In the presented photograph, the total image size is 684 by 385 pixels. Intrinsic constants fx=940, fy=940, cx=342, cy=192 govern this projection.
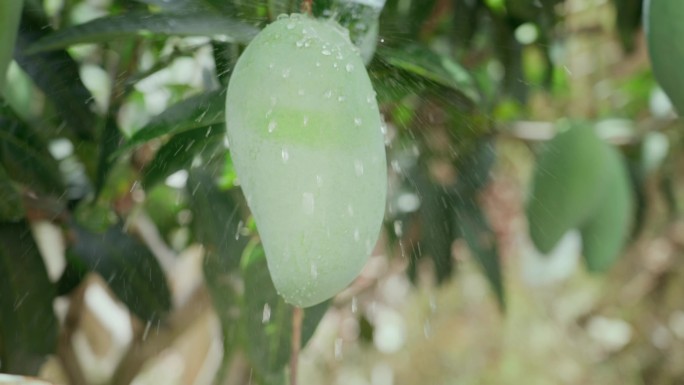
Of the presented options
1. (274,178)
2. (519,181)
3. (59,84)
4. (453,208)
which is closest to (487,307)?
(519,181)

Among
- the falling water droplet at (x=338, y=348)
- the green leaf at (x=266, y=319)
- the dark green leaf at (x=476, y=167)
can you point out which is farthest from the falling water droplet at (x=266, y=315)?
the falling water droplet at (x=338, y=348)

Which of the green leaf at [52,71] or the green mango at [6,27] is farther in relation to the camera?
the green leaf at [52,71]

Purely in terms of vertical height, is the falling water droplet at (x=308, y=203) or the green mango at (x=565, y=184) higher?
the falling water droplet at (x=308, y=203)

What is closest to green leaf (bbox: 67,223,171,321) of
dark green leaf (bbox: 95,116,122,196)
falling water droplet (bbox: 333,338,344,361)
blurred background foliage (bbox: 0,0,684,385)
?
blurred background foliage (bbox: 0,0,684,385)

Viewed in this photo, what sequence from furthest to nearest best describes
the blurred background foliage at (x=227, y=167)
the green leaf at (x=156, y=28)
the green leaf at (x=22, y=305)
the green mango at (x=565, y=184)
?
the green mango at (x=565, y=184)
the green leaf at (x=22, y=305)
the blurred background foliage at (x=227, y=167)
the green leaf at (x=156, y=28)

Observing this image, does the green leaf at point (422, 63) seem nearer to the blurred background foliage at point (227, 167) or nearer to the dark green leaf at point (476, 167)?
the blurred background foliage at point (227, 167)

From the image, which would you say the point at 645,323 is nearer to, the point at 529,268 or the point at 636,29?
the point at 529,268

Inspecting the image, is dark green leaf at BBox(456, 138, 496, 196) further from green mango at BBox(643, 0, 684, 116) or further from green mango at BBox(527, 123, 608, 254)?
green mango at BBox(643, 0, 684, 116)
